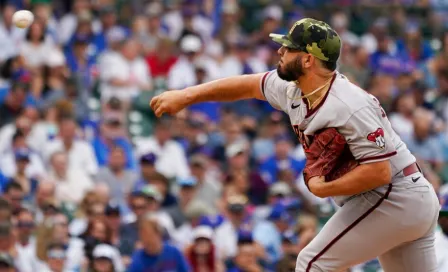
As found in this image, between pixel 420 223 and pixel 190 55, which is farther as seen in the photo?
pixel 190 55

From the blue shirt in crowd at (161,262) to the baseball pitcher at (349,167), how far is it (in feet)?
13.0

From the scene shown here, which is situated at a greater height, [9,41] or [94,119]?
[9,41]

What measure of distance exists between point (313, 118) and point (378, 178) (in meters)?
0.49

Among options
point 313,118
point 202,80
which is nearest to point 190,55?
point 202,80

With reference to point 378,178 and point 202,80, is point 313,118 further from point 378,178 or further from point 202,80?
point 202,80

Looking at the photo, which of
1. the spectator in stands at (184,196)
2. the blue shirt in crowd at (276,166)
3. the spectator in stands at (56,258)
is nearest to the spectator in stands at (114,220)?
the spectator in stands at (56,258)

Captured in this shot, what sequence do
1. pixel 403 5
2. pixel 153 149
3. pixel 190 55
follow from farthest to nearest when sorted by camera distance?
1. pixel 403 5
2. pixel 190 55
3. pixel 153 149

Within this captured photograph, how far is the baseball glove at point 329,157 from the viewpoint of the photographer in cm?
536

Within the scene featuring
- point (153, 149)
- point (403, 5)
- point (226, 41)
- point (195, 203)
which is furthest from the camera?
point (403, 5)

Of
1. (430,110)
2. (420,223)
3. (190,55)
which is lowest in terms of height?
(430,110)

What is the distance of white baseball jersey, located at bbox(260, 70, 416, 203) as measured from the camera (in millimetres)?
5305

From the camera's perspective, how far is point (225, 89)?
598 cm

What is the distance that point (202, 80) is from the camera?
13195mm

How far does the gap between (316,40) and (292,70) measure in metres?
0.23
